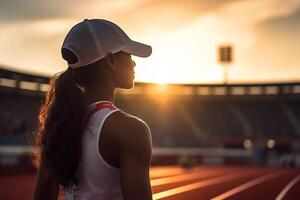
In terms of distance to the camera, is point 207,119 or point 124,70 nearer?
point 124,70

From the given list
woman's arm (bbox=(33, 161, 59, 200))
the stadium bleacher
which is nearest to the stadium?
the stadium bleacher

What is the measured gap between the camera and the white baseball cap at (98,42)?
189 centimetres

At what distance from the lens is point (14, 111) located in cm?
4516

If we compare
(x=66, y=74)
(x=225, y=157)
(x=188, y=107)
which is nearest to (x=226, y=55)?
(x=188, y=107)

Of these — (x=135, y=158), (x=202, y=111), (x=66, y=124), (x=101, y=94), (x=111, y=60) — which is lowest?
(x=135, y=158)

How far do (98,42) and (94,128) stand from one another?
1.01 ft

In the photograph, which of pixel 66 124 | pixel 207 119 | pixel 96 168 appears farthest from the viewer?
pixel 207 119

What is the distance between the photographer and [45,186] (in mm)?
2066

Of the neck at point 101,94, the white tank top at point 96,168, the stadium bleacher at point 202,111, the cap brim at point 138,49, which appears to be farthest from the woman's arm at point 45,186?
the stadium bleacher at point 202,111

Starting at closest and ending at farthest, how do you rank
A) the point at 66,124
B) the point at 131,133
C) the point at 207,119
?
the point at 131,133, the point at 66,124, the point at 207,119

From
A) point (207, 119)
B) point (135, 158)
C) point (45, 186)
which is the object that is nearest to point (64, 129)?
point (45, 186)

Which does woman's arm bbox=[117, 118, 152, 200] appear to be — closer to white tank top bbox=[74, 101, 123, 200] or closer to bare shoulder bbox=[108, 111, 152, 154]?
bare shoulder bbox=[108, 111, 152, 154]

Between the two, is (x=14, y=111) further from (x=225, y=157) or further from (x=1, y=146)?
(x=225, y=157)

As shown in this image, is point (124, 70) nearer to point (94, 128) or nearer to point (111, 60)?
point (111, 60)
